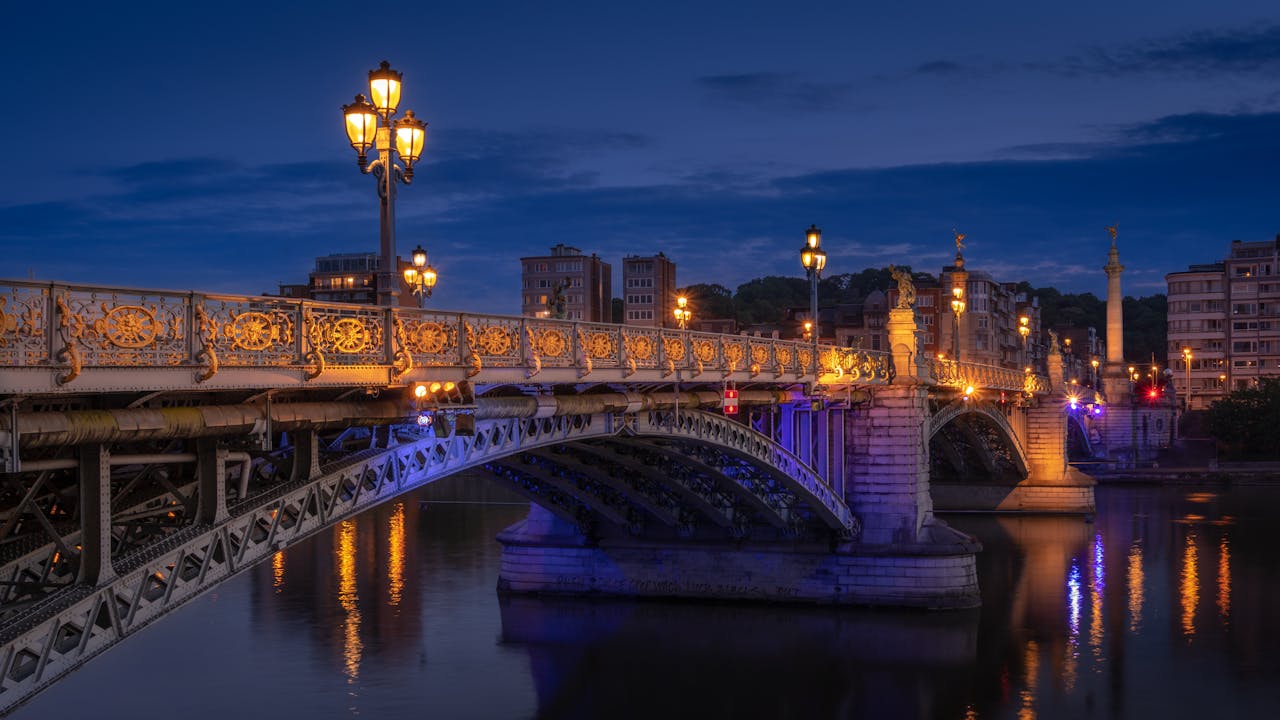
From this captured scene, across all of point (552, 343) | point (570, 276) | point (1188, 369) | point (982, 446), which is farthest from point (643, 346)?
point (1188, 369)

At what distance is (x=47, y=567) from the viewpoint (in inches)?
609

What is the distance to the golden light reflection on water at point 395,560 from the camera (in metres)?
45.6

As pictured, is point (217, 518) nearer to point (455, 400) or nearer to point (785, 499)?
point (455, 400)

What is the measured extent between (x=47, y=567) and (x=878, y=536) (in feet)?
96.1

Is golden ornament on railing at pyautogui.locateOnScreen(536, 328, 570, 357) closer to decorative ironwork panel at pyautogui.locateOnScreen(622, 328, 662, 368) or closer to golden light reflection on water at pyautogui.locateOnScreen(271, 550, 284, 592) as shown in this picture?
decorative ironwork panel at pyautogui.locateOnScreen(622, 328, 662, 368)

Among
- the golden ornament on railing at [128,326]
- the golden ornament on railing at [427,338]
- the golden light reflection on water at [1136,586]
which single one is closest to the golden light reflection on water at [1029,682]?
the golden light reflection on water at [1136,586]

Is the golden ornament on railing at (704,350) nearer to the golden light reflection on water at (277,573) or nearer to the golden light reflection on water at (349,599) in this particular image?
the golden light reflection on water at (349,599)

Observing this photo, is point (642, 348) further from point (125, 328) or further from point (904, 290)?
point (904, 290)

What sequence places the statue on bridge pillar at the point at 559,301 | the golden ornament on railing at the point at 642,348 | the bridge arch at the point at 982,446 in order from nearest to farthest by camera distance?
the golden ornament on railing at the point at 642,348 < the statue on bridge pillar at the point at 559,301 < the bridge arch at the point at 982,446

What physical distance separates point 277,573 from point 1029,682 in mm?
27878

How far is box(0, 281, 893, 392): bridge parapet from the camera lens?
43.3 feet

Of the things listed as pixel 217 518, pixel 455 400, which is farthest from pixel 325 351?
pixel 455 400

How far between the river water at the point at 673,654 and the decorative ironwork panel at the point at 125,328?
17101mm

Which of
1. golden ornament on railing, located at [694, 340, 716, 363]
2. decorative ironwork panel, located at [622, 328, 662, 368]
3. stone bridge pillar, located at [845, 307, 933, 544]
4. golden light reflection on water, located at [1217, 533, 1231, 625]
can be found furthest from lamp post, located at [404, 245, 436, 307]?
golden light reflection on water, located at [1217, 533, 1231, 625]
